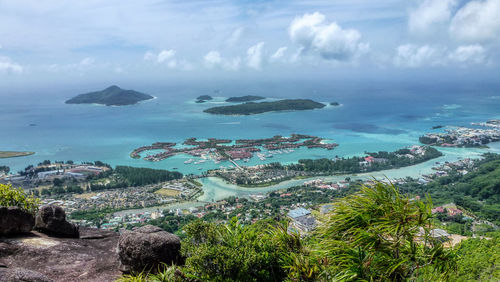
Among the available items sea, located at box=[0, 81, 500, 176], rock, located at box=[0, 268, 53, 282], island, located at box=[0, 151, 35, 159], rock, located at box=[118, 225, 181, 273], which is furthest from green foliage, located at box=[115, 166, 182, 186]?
rock, located at box=[0, 268, 53, 282]

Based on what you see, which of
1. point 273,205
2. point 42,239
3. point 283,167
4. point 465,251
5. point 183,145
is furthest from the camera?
point 183,145

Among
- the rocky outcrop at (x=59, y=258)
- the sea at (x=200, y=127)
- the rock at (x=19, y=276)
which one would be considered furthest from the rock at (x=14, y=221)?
the sea at (x=200, y=127)

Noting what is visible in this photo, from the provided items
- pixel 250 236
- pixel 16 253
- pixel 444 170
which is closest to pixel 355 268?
pixel 250 236

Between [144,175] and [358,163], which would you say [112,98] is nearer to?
[144,175]

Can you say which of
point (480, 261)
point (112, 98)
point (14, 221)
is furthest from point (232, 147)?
point (112, 98)

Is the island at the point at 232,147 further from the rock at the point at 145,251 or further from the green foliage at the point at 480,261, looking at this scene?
the rock at the point at 145,251

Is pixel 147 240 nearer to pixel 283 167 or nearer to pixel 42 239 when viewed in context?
pixel 42 239
